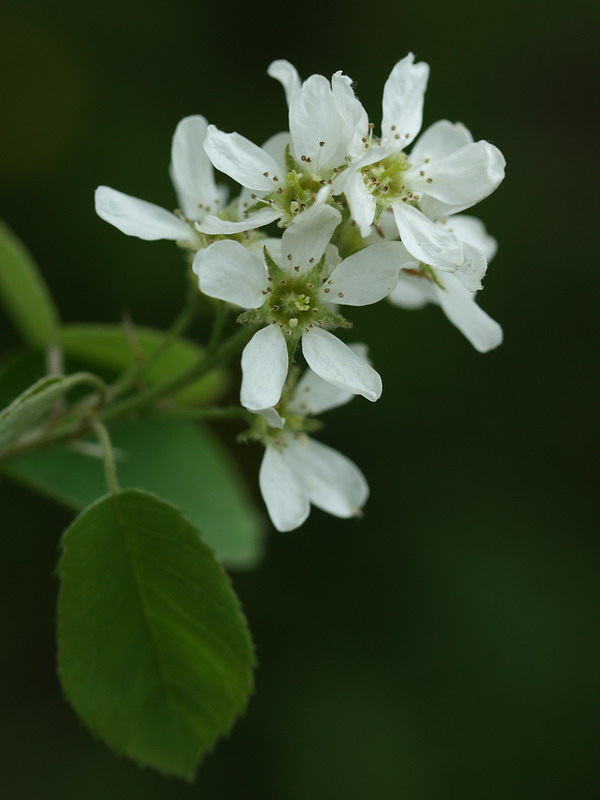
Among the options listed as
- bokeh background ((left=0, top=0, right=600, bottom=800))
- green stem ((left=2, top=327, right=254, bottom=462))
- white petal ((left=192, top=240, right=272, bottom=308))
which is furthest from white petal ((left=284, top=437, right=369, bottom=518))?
bokeh background ((left=0, top=0, right=600, bottom=800))

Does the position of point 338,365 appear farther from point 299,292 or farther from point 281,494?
point 281,494

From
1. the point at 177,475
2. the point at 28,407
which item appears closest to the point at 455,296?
the point at 28,407

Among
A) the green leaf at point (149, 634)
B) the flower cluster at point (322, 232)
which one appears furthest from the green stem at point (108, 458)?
the flower cluster at point (322, 232)

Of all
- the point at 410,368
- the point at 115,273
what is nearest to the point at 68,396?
the point at 115,273

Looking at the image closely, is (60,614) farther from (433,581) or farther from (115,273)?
(433,581)

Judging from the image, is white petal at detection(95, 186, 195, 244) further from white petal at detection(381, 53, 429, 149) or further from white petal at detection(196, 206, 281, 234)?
white petal at detection(381, 53, 429, 149)

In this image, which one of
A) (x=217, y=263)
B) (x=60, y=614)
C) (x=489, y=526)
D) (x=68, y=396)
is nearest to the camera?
(x=217, y=263)
